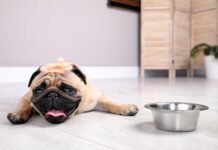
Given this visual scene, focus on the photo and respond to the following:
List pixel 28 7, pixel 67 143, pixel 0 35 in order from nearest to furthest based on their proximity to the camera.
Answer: pixel 67 143 < pixel 0 35 < pixel 28 7

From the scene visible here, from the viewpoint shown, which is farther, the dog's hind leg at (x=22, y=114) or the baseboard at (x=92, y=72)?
the baseboard at (x=92, y=72)

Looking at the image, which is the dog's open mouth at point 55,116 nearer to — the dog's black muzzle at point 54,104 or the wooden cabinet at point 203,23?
the dog's black muzzle at point 54,104

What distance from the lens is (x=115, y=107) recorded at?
44.3 inches

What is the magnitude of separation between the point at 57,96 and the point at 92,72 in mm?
2826

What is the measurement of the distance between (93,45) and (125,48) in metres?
0.63

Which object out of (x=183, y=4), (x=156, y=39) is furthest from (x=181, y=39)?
(x=183, y=4)

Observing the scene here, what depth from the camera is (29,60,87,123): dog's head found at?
35.9 inches

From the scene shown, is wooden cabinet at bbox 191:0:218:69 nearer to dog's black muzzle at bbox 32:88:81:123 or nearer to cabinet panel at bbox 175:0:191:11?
cabinet panel at bbox 175:0:191:11

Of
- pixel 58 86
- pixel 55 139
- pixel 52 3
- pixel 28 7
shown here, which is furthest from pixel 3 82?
pixel 55 139

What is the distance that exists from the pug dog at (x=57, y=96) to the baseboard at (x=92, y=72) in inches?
65.9

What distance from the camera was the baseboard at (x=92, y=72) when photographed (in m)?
3.02

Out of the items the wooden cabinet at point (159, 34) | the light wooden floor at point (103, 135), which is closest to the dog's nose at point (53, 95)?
the light wooden floor at point (103, 135)

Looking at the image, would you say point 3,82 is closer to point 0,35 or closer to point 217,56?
point 0,35

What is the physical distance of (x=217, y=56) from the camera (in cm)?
389
